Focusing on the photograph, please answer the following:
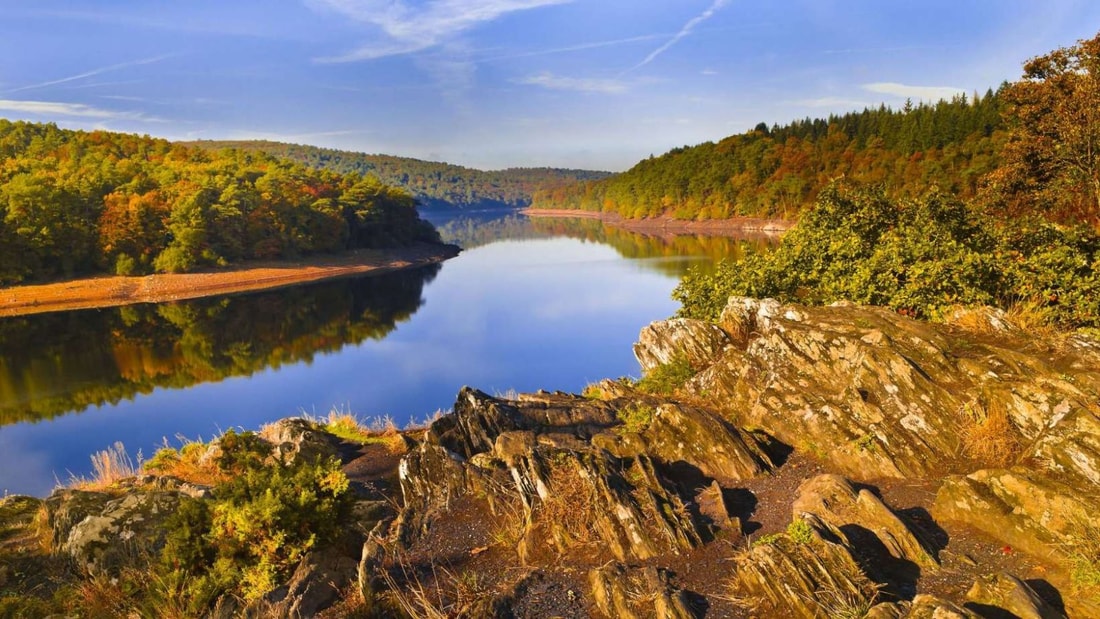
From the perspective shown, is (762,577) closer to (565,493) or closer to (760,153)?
(565,493)

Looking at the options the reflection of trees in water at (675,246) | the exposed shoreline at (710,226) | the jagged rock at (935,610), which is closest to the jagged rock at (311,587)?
the jagged rock at (935,610)

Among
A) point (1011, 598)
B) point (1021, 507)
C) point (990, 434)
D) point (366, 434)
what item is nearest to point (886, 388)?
point (990, 434)

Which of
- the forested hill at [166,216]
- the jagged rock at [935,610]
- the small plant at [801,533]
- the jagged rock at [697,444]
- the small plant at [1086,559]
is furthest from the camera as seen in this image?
the forested hill at [166,216]

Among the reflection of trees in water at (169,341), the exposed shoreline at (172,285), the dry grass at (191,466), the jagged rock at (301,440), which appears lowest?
the reflection of trees in water at (169,341)

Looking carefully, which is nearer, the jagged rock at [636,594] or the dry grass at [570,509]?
the jagged rock at [636,594]

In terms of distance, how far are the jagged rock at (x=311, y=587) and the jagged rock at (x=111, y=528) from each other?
3695 mm

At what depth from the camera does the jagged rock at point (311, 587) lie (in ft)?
27.8

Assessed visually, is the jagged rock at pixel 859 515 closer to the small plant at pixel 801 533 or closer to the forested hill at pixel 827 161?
the small plant at pixel 801 533

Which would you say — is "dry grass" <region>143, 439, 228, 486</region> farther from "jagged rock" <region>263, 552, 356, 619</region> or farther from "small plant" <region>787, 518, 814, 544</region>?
"small plant" <region>787, 518, 814, 544</region>

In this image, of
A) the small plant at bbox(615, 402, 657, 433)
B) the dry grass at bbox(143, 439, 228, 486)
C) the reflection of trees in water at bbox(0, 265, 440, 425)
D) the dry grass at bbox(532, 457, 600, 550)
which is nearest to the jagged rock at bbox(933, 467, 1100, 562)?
the dry grass at bbox(532, 457, 600, 550)

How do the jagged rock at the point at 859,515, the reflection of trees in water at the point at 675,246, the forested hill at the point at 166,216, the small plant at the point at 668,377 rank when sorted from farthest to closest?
the reflection of trees in water at the point at 675,246 < the forested hill at the point at 166,216 < the small plant at the point at 668,377 < the jagged rock at the point at 859,515

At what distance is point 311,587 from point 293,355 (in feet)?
148

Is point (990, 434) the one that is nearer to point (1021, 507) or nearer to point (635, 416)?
point (1021, 507)

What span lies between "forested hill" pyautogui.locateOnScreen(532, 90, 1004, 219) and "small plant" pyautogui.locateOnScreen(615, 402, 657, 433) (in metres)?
63.8
